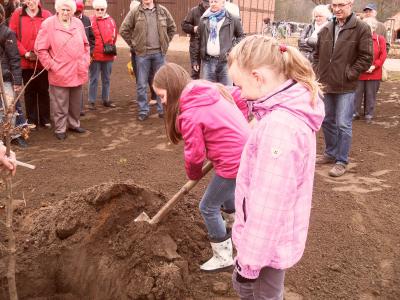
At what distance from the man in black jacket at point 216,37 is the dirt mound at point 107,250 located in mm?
3670

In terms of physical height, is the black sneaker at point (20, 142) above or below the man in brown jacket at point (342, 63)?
below

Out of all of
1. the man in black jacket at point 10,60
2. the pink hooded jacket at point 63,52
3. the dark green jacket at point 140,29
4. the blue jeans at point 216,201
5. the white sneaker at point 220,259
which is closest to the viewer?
the blue jeans at point 216,201

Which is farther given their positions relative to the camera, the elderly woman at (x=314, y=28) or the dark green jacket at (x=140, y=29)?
the dark green jacket at (x=140, y=29)

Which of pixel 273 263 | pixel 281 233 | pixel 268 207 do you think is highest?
pixel 268 207

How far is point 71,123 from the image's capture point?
22.2ft

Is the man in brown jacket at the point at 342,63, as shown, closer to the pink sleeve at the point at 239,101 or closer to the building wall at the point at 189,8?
the pink sleeve at the point at 239,101

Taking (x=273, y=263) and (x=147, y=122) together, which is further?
(x=147, y=122)

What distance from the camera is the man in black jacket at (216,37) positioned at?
22.2 feet

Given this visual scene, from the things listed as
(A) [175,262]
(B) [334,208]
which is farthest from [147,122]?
(A) [175,262]

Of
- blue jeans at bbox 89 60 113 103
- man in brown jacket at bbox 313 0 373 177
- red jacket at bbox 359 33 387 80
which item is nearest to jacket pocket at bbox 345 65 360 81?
man in brown jacket at bbox 313 0 373 177

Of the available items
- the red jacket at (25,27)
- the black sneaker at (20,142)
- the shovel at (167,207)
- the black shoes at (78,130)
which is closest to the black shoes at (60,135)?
the black shoes at (78,130)

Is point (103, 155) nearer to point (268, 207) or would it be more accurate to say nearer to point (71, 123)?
point (71, 123)

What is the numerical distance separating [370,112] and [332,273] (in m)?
5.16

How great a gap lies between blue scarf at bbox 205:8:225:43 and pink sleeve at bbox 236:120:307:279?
505 cm
